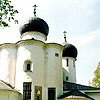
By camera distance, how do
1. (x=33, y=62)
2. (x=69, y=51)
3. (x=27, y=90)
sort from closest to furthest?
(x=27, y=90) < (x=33, y=62) < (x=69, y=51)

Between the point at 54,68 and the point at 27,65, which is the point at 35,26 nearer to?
the point at 27,65

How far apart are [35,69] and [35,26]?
4.60 meters

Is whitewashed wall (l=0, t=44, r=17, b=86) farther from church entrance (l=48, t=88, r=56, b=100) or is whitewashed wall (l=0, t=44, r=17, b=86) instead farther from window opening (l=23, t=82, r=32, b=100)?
church entrance (l=48, t=88, r=56, b=100)

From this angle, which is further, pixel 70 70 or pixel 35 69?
pixel 70 70

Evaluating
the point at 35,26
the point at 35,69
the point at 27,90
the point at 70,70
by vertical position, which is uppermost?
the point at 35,26

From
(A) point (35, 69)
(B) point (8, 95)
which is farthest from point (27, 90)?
(B) point (8, 95)

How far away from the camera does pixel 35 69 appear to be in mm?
20797

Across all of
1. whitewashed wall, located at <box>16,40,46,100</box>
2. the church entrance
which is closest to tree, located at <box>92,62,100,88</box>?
the church entrance

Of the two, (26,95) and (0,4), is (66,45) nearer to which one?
(26,95)

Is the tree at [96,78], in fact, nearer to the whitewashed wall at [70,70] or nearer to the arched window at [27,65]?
the whitewashed wall at [70,70]

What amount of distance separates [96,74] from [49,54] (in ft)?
30.5

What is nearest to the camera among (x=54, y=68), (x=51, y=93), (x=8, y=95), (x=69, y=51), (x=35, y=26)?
(x=8, y=95)

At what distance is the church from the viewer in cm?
2047

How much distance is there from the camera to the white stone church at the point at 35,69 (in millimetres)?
20469
